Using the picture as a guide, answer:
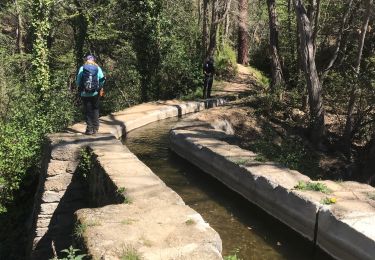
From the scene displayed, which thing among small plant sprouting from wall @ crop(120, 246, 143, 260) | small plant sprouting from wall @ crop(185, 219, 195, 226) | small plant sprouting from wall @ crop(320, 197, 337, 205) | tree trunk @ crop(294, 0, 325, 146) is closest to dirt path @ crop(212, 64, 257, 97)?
tree trunk @ crop(294, 0, 325, 146)

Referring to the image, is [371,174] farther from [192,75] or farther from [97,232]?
[192,75]

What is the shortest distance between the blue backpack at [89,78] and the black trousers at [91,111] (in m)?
0.26

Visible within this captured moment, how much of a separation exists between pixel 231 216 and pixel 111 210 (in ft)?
7.03

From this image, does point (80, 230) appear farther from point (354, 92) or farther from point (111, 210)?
point (354, 92)

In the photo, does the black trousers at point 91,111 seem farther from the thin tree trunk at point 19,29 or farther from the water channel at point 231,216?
the thin tree trunk at point 19,29

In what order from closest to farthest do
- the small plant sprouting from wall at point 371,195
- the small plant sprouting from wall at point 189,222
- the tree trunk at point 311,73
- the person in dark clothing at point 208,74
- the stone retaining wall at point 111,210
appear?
1. the stone retaining wall at point 111,210
2. the small plant sprouting from wall at point 189,222
3. the small plant sprouting from wall at point 371,195
4. the tree trunk at point 311,73
5. the person in dark clothing at point 208,74

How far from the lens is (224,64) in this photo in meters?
25.0

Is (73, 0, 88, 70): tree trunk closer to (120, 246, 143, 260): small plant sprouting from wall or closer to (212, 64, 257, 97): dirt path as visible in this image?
(212, 64, 257, 97): dirt path

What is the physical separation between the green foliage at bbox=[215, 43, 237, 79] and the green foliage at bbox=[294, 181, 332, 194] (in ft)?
59.6

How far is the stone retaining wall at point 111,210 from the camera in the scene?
4.58 meters

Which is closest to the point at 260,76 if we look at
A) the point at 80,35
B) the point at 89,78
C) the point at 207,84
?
the point at 207,84

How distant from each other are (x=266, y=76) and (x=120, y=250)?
80.5 ft

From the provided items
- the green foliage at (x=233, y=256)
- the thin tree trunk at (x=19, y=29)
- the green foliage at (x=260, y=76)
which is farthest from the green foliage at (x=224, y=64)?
the green foliage at (x=233, y=256)

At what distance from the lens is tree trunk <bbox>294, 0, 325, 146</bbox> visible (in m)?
12.7
